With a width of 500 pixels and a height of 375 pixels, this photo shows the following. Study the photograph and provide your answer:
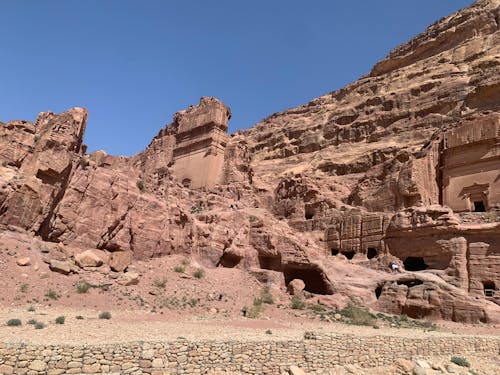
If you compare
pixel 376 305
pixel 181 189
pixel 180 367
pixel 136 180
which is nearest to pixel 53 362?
pixel 180 367

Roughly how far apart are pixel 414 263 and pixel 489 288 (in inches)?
160

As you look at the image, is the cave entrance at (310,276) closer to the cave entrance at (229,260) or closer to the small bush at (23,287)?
the cave entrance at (229,260)

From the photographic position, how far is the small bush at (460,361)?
568 inches

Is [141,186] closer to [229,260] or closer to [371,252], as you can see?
[229,260]

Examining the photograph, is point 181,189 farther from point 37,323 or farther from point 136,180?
point 37,323

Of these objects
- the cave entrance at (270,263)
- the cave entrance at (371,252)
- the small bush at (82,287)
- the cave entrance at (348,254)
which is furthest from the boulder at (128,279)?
the cave entrance at (371,252)

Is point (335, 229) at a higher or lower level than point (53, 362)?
higher

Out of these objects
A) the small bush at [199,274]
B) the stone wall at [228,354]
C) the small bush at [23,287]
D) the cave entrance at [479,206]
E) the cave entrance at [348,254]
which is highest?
the cave entrance at [479,206]

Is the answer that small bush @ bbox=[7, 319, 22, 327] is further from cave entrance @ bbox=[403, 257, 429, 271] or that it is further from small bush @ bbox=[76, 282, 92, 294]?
cave entrance @ bbox=[403, 257, 429, 271]

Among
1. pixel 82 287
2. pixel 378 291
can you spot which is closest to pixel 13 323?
pixel 82 287

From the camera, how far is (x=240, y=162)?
34812 millimetres

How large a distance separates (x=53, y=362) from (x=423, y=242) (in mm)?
19161

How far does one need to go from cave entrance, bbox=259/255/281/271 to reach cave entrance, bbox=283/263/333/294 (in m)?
0.45

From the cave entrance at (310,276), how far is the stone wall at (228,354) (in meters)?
7.71
